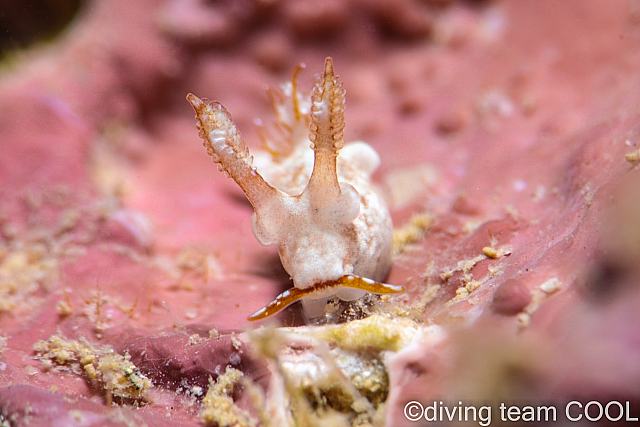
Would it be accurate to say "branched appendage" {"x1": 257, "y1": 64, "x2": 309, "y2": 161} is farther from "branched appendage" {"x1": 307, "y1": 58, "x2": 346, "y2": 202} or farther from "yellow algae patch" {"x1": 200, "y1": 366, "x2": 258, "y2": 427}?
"yellow algae patch" {"x1": 200, "y1": 366, "x2": 258, "y2": 427}

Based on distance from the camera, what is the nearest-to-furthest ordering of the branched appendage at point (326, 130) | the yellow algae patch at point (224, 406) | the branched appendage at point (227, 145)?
the yellow algae patch at point (224, 406), the branched appendage at point (326, 130), the branched appendage at point (227, 145)

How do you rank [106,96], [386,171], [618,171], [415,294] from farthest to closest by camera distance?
[106,96], [386,171], [415,294], [618,171]

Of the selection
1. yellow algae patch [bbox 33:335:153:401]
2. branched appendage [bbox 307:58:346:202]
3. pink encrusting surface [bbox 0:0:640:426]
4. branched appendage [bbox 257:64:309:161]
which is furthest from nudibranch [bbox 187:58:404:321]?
branched appendage [bbox 257:64:309:161]

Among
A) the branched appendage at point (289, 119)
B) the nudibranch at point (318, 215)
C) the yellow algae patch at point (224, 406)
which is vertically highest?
the branched appendage at point (289, 119)

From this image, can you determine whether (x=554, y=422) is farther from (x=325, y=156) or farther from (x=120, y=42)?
(x=120, y=42)

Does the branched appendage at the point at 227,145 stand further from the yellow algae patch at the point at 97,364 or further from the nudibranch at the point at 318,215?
the yellow algae patch at the point at 97,364

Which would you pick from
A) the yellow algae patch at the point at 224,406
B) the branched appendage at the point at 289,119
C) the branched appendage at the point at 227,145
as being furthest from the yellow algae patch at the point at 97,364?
the branched appendage at the point at 289,119

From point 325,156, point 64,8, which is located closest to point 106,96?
point 64,8
